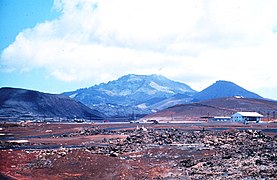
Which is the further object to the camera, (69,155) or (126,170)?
(69,155)

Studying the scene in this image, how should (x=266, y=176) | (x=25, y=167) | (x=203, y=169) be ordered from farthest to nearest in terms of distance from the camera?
1. (x=25, y=167)
2. (x=203, y=169)
3. (x=266, y=176)

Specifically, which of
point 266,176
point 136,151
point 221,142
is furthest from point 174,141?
point 266,176

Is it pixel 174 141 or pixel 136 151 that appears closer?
pixel 136 151

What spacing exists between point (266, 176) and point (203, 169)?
21.1ft

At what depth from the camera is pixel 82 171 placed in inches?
1305


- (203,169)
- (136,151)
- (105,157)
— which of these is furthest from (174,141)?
(203,169)

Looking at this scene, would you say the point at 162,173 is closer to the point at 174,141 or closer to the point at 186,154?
the point at 186,154

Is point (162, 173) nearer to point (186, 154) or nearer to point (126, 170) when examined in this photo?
point (126, 170)

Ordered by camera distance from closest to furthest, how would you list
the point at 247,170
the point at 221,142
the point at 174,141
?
the point at 247,170
the point at 221,142
the point at 174,141

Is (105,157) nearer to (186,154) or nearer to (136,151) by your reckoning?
(136,151)

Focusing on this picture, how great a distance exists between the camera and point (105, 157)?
141ft

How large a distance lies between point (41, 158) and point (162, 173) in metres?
18.1

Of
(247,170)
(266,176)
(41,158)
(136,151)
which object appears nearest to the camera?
(266,176)

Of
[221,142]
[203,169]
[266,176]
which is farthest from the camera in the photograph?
[221,142]
